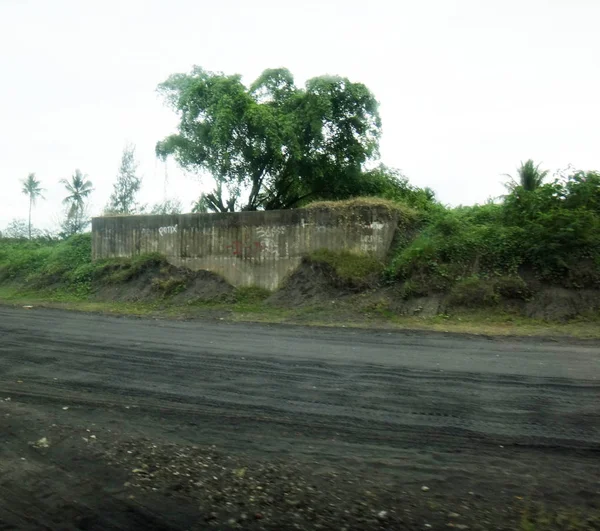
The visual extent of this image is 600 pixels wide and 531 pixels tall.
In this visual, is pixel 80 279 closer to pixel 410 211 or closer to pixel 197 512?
pixel 410 211

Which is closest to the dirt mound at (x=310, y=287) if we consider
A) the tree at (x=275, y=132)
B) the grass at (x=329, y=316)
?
the grass at (x=329, y=316)

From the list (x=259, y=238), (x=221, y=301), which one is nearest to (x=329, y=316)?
(x=221, y=301)

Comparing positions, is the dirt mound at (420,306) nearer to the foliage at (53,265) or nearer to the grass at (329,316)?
the grass at (329,316)

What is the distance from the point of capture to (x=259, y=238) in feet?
66.0

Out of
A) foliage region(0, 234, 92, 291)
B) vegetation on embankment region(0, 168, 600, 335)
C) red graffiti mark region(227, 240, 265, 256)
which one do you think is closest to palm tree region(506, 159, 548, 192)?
vegetation on embankment region(0, 168, 600, 335)

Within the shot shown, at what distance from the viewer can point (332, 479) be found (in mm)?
4938

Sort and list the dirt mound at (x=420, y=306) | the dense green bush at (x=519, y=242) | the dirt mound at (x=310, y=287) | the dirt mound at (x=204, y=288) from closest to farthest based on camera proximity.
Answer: the dense green bush at (x=519, y=242) → the dirt mound at (x=420, y=306) → the dirt mound at (x=310, y=287) → the dirt mound at (x=204, y=288)

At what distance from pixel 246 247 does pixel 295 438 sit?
1458cm

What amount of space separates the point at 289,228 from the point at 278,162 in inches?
153

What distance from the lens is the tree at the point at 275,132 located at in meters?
21.5

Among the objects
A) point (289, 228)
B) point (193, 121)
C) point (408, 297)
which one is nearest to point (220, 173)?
point (193, 121)

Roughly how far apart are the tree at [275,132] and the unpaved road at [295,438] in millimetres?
12235

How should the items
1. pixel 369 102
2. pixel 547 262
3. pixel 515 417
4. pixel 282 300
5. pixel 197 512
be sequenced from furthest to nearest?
pixel 369 102
pixel 282 300
pixel 547 262
pixel 515 417
pixel 197 512

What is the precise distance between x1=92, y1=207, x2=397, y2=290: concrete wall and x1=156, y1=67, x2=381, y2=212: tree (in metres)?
2.92
